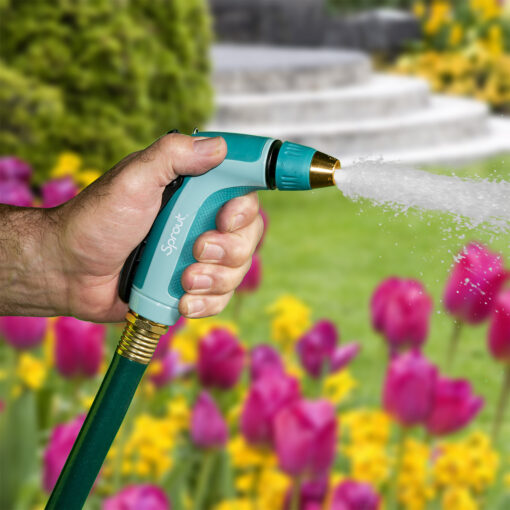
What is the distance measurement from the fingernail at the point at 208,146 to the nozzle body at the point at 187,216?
0.6 inches

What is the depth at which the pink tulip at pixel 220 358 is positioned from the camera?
166 cm

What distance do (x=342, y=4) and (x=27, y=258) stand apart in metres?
10.6

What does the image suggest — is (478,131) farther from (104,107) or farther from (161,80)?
(104,107)

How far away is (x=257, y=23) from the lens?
36.4 feet

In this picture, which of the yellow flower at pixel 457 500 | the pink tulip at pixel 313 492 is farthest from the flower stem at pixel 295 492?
the yellow flower at pixel 457 500

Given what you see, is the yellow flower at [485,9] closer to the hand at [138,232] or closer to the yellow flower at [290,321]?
the yellow flower at [290,321]

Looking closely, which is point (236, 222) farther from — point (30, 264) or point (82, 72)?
point (82, 72)

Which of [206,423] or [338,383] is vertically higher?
[206,423]

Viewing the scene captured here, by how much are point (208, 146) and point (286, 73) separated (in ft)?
22.0

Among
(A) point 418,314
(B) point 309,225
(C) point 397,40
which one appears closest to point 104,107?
(B) point 309,225

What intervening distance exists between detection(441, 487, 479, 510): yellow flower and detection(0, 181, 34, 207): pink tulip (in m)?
1.17

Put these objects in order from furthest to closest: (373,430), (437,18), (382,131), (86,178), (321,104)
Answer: (437,18)
(321,104)
(382,131)
(86,178)
(373,430)

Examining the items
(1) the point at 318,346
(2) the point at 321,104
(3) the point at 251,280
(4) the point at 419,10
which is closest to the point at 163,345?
(1) the point at 318,346

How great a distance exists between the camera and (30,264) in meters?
1.19
